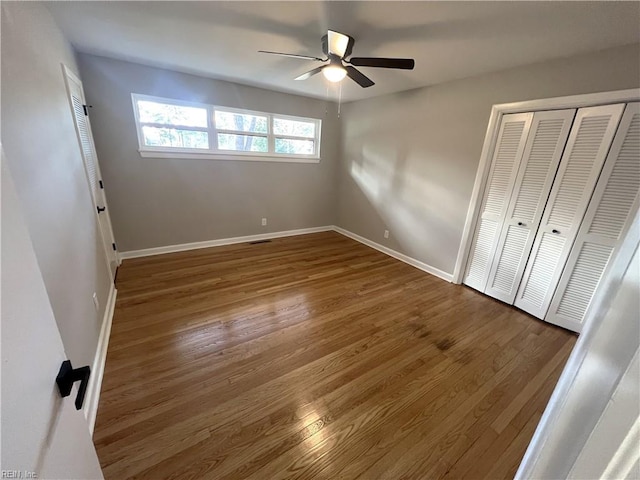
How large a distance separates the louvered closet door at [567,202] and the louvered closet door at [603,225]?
5 cm

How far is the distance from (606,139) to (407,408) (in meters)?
2.66

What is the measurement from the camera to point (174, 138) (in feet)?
11.4

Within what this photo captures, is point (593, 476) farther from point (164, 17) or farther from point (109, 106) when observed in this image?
point (109, 106)

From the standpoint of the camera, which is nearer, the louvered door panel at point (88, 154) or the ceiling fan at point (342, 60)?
the ceiling fan at point (342, 60)

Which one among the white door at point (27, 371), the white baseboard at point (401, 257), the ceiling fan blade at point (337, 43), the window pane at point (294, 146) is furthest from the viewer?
the window pane at point (294, 146)

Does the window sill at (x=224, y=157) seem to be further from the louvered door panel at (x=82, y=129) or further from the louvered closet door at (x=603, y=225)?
the louvered closet door at (x=603, y=225)

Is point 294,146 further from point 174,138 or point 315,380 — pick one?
point 315,380

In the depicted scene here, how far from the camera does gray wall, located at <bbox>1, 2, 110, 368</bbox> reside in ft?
3.69

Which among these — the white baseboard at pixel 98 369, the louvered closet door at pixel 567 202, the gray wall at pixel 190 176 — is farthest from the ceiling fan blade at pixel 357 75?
the white baseboard at pixel 98 369

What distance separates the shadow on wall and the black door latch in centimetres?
353

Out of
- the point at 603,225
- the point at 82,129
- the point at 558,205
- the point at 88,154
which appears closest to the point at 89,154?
the point at 88,154

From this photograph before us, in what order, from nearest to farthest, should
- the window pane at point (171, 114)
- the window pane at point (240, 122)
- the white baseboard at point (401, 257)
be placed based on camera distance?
the window pane at point (171, 114), the white baseboard at point (401, 257), the window pane at point (240, 122)

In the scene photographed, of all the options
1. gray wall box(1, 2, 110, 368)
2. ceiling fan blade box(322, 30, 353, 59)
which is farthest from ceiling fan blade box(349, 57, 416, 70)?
gray wall box(1, 2, 110, 368)

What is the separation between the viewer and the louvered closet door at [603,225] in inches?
77.3
